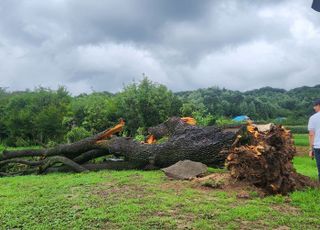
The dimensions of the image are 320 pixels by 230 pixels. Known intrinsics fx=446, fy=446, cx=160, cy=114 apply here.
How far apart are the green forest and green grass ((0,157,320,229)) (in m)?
9.02

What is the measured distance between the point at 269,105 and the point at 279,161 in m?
59.9

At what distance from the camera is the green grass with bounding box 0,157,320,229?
603 cm

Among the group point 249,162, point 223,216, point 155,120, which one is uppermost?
point 155,120

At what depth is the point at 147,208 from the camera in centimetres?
671

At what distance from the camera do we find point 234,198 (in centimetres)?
749

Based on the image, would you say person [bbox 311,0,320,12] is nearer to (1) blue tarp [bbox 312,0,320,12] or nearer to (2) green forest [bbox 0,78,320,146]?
(1) blue tarp [bbox 312,0,320,12]

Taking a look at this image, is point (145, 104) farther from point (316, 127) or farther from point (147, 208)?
point (147, 208)

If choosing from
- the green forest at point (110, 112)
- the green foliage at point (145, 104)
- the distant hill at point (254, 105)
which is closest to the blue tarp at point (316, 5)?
the green forest at point (110, 112)

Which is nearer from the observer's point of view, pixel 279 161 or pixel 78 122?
pixel 279 161

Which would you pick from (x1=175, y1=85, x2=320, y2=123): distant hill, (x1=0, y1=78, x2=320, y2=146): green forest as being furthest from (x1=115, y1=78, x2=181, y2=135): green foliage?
(x1=175, y1=85, x2=320, y2=123): distant hill

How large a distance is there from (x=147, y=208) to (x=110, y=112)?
16.4 metres

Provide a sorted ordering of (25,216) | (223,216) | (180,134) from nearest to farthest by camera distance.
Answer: (223,216) < (25,216) < (180,134)

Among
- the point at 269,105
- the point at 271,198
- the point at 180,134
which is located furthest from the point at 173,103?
the point at 269,105

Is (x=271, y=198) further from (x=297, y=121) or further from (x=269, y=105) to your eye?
(x=269, y=105)
